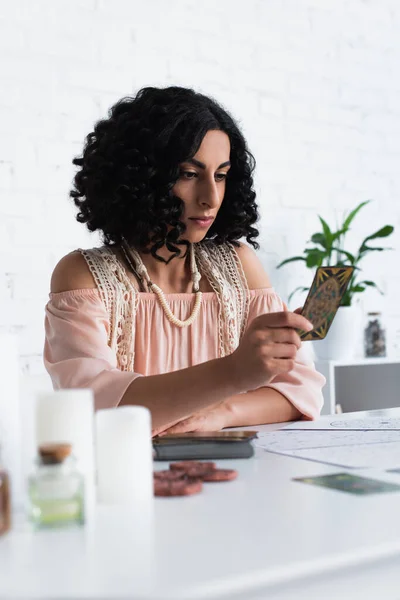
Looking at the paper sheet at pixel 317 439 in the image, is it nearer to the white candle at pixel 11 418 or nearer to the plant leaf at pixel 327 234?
the white candle at pixel 11 418

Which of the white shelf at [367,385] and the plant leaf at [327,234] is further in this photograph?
the white shelf at [367,385]

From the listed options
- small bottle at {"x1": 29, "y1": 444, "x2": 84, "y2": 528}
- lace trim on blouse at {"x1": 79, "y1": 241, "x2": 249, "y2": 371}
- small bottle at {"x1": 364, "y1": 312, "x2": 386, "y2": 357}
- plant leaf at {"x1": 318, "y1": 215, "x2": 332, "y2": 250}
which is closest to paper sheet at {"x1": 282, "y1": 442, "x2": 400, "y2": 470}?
small bottle at {"x1": 29, "y1": 444, "x2": 84, "y2": 528}

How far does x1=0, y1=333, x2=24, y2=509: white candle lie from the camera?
77cm

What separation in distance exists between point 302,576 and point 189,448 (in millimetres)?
489

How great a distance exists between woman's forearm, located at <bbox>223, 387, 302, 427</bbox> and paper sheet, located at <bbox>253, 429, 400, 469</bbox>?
112mm

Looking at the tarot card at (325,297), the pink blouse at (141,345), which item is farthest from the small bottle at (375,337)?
the tarot card at (325,297)

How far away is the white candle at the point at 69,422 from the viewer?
0.77 metres

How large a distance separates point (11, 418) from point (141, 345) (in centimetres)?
99

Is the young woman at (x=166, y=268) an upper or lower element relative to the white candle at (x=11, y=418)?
upper

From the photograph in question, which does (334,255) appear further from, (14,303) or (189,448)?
(189,448)

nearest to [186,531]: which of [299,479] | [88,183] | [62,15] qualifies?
[299,479]

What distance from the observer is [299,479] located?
954 mm

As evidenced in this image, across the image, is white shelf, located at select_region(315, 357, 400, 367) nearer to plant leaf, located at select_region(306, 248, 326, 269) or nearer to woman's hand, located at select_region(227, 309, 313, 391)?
plant leaf, located at select_region(306, 248, 326, 269)

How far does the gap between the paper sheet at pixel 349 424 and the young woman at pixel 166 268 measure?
0.07 meters
